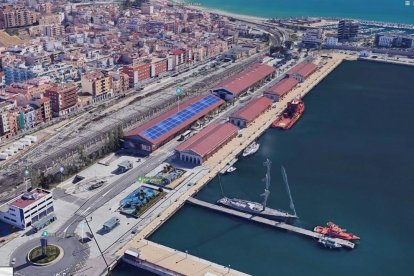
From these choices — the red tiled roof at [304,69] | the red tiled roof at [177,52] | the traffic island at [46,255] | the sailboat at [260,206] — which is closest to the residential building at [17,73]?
the red tiled roof at [177,52]

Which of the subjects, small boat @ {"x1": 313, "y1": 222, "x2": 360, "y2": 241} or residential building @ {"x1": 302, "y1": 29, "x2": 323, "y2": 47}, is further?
residential building @ {"x1": 302, "y1": 29, "x2": 323, "y2": 47}

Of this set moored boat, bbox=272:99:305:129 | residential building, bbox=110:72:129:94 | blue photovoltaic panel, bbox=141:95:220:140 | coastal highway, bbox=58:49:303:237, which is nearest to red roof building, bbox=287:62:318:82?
moored boat, bbox=272:99:305:129

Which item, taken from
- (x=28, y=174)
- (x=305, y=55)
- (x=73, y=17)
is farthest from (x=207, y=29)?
(x=28, y=174)

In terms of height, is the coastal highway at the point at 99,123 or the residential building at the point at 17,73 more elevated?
the residential building at the point at 17,73

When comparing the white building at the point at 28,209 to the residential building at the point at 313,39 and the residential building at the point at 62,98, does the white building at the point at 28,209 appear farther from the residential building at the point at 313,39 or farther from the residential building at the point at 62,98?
the residential building at the point at 313,39

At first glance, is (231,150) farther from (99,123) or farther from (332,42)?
(332,42)

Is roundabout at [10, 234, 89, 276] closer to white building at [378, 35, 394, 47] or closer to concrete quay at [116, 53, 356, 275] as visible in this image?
concrete quay at [116, 53, 356, 275]
